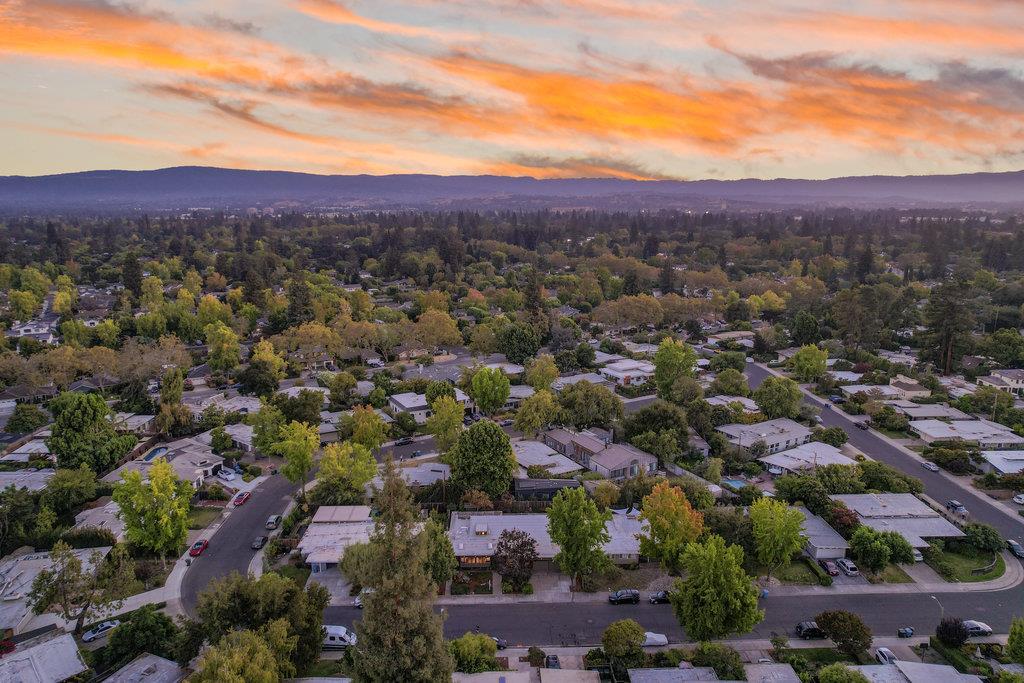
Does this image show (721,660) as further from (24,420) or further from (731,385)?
(24,420)

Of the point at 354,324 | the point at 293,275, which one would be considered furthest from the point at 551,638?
the point at 293,275

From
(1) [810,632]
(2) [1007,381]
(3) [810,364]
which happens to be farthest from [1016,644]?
(2) [1007,381]

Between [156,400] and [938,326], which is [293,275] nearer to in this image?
[156,400]

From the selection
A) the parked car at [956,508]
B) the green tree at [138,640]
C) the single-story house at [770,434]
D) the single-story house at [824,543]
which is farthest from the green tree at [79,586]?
the parked car at [956,508]

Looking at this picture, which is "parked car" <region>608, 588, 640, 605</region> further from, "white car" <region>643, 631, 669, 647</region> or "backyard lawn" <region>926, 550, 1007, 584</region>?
"backyard lawn" <region>926, 550, 1007, 584</region>

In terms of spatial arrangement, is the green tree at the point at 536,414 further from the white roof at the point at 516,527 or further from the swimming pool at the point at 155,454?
the swimming pool at the point at 155,454
